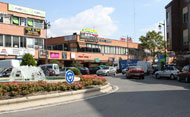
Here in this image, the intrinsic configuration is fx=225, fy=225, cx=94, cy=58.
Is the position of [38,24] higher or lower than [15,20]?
lower

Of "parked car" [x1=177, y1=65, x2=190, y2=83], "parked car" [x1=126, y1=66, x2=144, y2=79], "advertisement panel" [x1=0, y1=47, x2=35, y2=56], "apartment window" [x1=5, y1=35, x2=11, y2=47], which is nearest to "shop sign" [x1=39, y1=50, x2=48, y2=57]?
"advertisement panel" [x1=0, y1=47, x2=35, y2=56]

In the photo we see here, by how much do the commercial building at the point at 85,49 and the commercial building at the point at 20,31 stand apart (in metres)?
5.11

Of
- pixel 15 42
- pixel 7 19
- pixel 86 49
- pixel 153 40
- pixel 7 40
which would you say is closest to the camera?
pixel 7 40

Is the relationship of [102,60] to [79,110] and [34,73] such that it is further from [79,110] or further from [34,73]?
[79,110]

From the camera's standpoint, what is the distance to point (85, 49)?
183 ft

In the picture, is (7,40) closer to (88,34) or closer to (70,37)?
(70,37)

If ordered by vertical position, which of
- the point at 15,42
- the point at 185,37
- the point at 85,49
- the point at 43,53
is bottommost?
the point at 43,53

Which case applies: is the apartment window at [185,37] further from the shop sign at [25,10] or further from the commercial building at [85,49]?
the shop sign at [25,10]

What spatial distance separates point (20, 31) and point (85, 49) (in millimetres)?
20213

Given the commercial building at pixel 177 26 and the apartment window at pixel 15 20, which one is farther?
the apartment window at pixel 15 20

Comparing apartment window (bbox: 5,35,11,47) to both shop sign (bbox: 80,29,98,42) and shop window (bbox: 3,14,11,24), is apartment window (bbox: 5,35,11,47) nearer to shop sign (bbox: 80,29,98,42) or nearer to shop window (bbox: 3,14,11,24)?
shop window (bbox: 3,14,11,24)

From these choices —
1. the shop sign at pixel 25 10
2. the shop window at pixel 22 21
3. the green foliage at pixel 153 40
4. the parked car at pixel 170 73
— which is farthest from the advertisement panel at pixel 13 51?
the green foliage at pixel 153 40

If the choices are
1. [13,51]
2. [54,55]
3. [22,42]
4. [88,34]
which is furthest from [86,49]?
[13,51]

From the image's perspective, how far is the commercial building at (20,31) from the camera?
1426 inches
